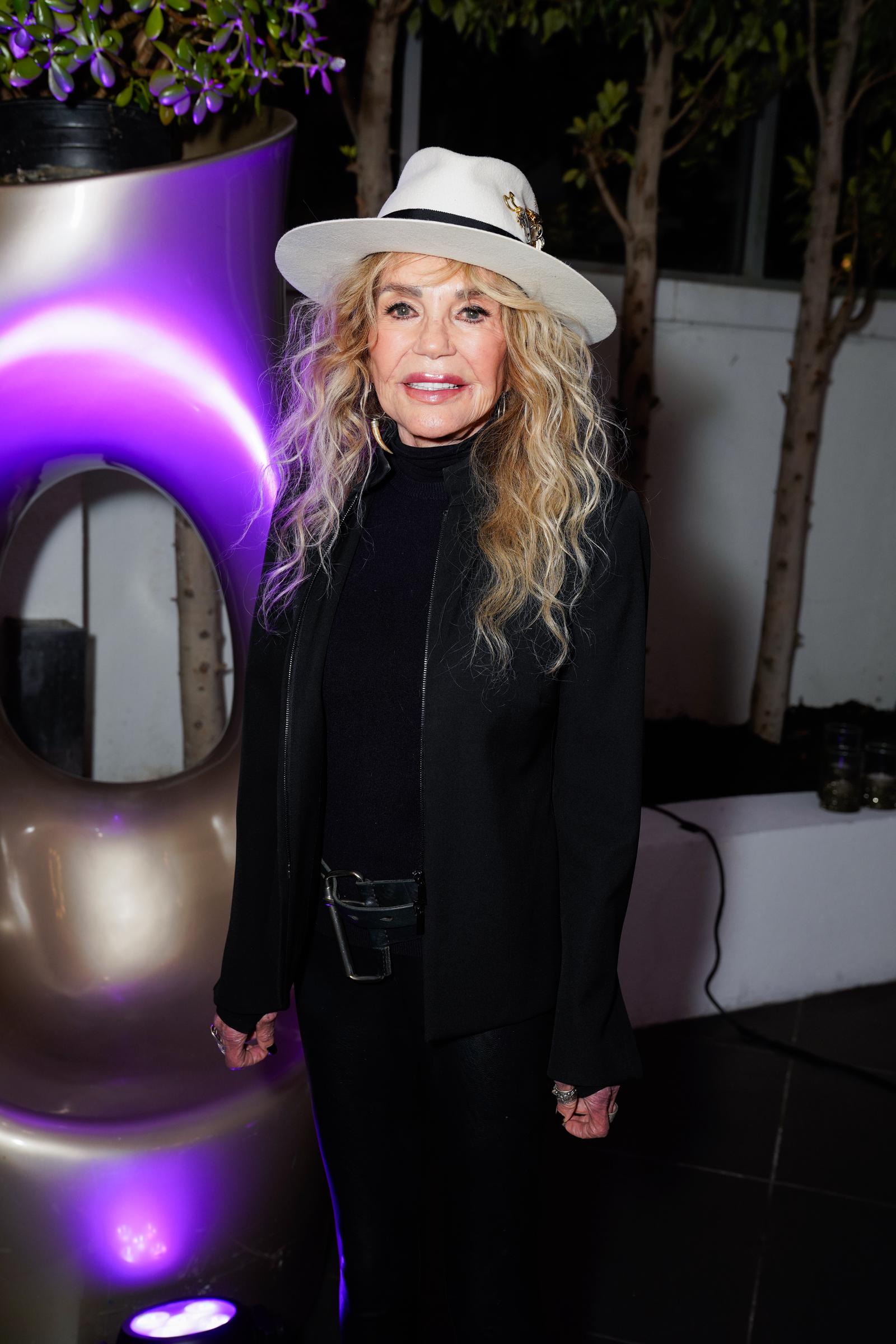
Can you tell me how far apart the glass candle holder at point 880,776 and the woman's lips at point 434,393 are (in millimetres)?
2114

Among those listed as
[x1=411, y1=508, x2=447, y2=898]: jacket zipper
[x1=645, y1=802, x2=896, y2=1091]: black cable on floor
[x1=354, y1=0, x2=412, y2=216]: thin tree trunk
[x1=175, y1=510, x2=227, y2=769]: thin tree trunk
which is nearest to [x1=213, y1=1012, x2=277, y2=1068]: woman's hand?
[x1=411, y1=508, x2=447, y2=898]: jacket zipper

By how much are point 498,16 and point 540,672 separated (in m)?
2.47

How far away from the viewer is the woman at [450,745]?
1.18m

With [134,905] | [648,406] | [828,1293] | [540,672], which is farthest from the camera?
[648,406]

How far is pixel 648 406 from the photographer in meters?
Answer: 3.32

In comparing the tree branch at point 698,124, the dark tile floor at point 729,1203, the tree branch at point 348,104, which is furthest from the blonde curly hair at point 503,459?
the tree branch at point 698,124

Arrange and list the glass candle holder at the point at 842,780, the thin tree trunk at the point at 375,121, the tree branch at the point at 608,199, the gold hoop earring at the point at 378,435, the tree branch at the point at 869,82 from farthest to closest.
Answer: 1. the tree branch at the point at 869,82
2. the tree branch at the point at 608,199
3. the glass candle holder at the point at 842,780
4. the thin tree trunk at the point at 375,121
5. the gold hoop earring at the point at 378,435

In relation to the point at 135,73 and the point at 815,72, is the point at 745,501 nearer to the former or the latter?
the point at 815,72

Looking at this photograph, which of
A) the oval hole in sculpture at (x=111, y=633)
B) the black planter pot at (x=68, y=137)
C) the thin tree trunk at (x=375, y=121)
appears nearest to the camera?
the black planter pot at (x=68, y=137)

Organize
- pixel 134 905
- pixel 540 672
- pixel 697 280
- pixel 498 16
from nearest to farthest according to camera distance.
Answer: pixel 540 672 → pixel 134 905 → pixel 498 16 → pixel 697 280

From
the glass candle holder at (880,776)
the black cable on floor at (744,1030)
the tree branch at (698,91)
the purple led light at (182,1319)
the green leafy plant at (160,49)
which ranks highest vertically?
the tree branch at (698,91)

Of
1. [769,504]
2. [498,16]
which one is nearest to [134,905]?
[498,16]

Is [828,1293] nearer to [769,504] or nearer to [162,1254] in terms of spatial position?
[162,1254]

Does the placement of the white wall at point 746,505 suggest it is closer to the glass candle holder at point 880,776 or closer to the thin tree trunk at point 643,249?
the thin tree trunk at point 643,249
